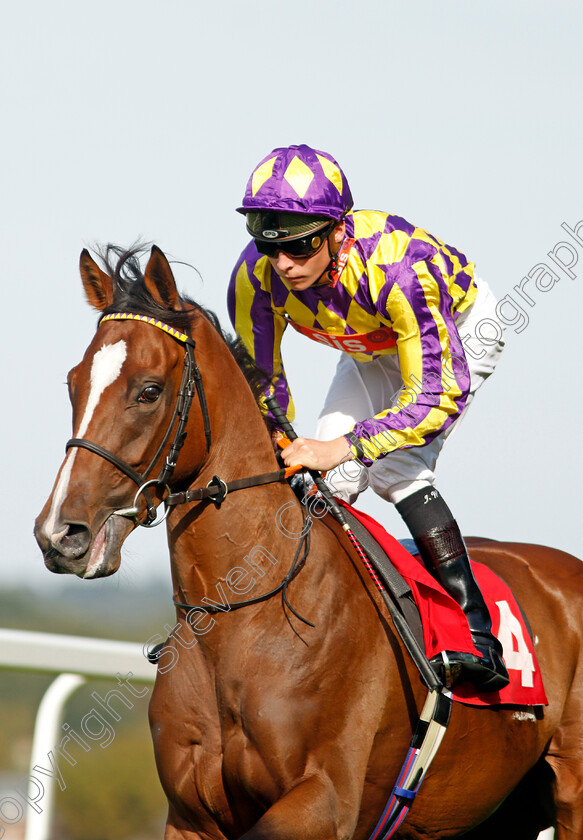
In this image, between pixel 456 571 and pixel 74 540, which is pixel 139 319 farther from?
pixel 456 571

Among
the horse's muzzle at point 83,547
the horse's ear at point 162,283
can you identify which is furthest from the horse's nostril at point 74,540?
the horse's ear at point 162,283

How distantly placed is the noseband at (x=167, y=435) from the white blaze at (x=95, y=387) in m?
0.05

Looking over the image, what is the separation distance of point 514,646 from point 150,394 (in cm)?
175

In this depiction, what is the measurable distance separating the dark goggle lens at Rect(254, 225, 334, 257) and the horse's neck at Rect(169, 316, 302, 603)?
0.41m

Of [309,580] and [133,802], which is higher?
[309,580]

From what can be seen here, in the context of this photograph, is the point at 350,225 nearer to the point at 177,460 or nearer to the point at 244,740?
the point at 177,460

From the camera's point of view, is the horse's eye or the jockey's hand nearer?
the horse's eye

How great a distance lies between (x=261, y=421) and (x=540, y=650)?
1563mm

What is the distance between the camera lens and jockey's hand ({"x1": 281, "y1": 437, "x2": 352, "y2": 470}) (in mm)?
3188

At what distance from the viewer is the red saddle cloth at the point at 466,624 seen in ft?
10.9

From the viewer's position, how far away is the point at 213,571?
299 centimetres

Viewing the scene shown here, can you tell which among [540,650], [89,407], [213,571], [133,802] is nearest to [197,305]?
[89,407]

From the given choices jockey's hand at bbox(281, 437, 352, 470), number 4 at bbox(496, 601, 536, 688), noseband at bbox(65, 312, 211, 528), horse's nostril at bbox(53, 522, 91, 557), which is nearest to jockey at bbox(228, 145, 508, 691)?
jockey's hand at bbox(281, 437, 352, 470)

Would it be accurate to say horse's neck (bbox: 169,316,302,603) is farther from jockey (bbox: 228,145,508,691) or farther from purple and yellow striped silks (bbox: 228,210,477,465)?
purple and yellow striped silks (bbox: 228,210,477,465)
